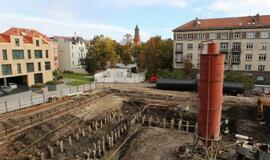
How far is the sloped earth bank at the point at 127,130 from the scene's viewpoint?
16.9m

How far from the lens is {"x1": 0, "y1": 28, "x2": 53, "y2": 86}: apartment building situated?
32.1 m

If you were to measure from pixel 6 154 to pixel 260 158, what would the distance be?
17.7m

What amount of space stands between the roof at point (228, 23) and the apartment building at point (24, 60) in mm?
30222

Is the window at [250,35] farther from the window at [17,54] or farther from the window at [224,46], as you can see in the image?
the window at [17,54]

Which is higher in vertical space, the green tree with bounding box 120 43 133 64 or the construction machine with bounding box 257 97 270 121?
the green tree with bounding box 120 43 133 64

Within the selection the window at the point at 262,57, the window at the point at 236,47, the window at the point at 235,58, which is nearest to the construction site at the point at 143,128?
the window at the point at 235,58

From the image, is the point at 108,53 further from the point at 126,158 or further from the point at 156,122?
the point at 126,158

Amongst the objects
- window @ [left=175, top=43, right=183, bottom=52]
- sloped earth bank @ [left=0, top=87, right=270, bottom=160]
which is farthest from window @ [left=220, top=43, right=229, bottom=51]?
sloped earth bank @ [left=0, top=87, right=270, bottom=160]

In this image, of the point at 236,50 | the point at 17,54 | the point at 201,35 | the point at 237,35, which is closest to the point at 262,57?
the point at 236,50

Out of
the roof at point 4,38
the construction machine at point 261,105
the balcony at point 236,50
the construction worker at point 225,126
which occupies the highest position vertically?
the roof at point 4,38

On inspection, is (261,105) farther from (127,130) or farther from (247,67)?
(247,67)

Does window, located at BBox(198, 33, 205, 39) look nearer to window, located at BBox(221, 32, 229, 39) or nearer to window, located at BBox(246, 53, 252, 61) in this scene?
window, located at BBox(221, 32, 229, 39)

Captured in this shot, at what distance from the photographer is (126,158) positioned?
16359 millimetres

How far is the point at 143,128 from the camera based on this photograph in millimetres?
22906
